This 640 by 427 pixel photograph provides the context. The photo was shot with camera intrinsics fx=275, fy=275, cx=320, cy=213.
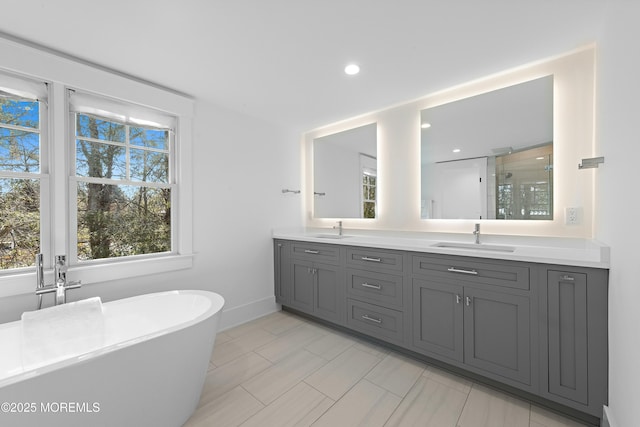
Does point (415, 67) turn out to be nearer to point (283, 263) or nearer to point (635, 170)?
point (635, 170)

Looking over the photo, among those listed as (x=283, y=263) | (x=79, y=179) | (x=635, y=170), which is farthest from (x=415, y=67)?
(x=79, y=179)

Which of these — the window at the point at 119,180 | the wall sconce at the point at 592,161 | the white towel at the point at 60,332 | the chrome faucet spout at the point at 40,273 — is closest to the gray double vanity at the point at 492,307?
the wall sconce at the point at 592,161

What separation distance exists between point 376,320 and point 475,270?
941 mm

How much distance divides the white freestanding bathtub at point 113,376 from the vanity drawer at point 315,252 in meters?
1.15

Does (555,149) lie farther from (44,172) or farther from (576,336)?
(44,172)

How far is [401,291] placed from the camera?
222 cm

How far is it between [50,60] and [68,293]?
1.60 m

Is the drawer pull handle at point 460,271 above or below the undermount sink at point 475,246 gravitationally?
below

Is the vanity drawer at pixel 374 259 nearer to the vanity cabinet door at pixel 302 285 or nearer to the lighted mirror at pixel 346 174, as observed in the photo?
the vanity cabinet door at pixel 302 285

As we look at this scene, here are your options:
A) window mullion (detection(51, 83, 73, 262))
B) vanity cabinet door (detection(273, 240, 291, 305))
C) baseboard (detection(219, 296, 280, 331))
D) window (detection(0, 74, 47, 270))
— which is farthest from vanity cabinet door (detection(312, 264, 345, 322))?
window (detection(0, 74, 47, 270))

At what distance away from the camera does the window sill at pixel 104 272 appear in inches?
68.9

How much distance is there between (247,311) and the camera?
303 centimetres

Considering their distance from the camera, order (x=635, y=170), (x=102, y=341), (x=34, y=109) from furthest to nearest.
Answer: (x=34, y=109), (x=102, y=341), (x=635, y=170)

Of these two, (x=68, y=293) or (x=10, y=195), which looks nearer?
(x=10, y=195)
